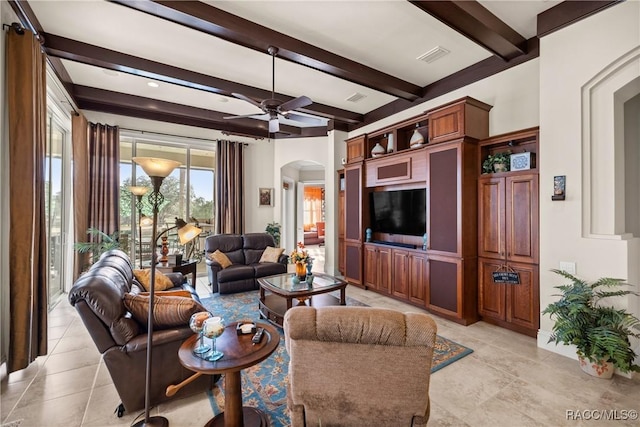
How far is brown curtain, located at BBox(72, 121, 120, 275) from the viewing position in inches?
190

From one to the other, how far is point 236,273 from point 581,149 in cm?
487

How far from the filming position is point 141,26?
3.15 metres

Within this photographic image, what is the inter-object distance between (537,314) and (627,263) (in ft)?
3.33

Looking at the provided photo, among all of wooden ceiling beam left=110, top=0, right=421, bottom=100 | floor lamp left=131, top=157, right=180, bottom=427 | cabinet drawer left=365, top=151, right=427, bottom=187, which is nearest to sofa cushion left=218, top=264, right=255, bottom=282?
cabinet drawer left=365, top=151, right=427, bottom=187

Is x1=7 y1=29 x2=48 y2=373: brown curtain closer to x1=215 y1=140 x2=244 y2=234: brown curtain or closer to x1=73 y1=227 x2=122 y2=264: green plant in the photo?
x1=73 y1=227 x2=122 y2=264: green plant

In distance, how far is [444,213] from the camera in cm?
394

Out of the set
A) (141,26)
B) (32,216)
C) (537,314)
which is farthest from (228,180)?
(537,314)

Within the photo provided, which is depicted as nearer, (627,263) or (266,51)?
(627,263)

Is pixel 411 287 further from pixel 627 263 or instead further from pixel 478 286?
pixel 627 263

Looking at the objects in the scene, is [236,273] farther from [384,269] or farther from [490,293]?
[490,293]

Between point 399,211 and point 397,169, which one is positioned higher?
point 397,169

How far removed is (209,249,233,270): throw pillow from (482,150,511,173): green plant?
14.3 feet

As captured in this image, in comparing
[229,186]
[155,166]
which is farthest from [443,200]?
[229,186]

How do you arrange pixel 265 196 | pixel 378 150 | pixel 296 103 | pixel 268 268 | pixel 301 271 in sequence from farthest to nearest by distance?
1. pixel 265 196
2. pixel 268 268
3. pixel 378 150
4. pixel 301 271
5. pixel 296 103
